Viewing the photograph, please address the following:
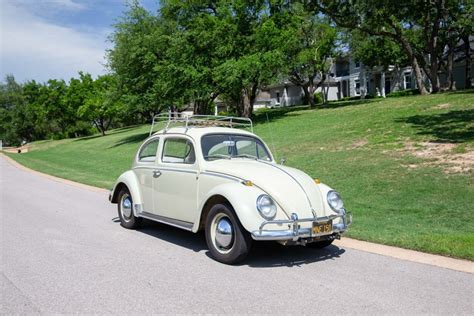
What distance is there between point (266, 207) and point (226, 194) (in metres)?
0.57

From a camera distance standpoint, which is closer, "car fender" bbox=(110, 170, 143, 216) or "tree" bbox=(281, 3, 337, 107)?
"car fender" bbox=(110, 170, 143, 216)

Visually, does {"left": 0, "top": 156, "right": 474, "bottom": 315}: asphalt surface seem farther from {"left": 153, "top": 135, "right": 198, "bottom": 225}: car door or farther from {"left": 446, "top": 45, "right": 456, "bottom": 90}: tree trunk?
{"left": 446, "top": 45, "right": 456, "bottom": 90}: tree trunk

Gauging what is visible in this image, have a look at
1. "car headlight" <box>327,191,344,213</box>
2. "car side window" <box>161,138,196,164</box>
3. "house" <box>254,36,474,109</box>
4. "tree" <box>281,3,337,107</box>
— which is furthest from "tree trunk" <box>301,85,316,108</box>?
"car headlight" <box>327,191,344,213</box>

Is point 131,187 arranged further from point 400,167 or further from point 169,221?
point 400,167

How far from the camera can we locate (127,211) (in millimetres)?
8203

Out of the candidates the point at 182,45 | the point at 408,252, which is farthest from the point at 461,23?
the point at 408,252

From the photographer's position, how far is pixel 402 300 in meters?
4.59

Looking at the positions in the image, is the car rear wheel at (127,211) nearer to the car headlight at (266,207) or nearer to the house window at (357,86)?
the car headlight at (266,207)

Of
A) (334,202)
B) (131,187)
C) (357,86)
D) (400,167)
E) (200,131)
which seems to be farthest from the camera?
(357,86)

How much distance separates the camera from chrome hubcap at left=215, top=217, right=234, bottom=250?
596 centimetres

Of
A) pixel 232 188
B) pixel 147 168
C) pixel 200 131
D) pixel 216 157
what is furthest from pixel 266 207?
pixel 147 168

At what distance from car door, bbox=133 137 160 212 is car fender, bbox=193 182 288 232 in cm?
176

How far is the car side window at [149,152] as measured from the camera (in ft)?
25.8

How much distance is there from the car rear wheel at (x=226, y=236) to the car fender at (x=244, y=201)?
0.17m
